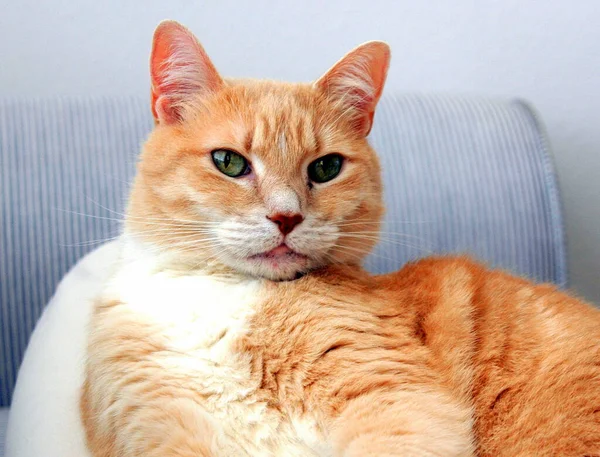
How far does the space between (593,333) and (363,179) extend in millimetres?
606

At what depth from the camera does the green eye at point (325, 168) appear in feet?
4.78

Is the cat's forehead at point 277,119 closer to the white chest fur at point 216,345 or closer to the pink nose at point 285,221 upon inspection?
the pink nose at point 285,221

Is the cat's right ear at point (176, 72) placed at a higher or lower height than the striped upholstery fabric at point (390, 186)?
higher

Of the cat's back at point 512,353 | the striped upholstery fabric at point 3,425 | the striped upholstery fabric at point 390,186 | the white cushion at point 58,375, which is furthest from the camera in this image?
the striped upholstery fabric at point 390,186

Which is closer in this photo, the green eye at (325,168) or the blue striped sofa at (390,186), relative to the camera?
the green eye at (325,168)

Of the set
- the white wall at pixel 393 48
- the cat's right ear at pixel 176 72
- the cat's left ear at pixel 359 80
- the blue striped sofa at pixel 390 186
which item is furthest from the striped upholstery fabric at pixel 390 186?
the cat's right ear at pixel 176 72

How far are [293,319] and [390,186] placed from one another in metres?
1.28

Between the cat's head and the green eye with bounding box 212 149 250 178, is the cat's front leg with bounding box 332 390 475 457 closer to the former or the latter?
the cat's head

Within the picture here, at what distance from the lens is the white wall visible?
8.41 ft

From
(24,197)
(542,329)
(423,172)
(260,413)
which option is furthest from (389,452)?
(24,197)

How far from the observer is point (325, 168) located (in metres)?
1.48

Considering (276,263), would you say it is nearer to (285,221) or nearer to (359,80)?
(285,221)

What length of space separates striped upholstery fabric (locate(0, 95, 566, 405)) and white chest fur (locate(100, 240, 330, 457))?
953 mm

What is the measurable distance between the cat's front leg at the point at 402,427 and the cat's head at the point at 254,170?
1.09ft
